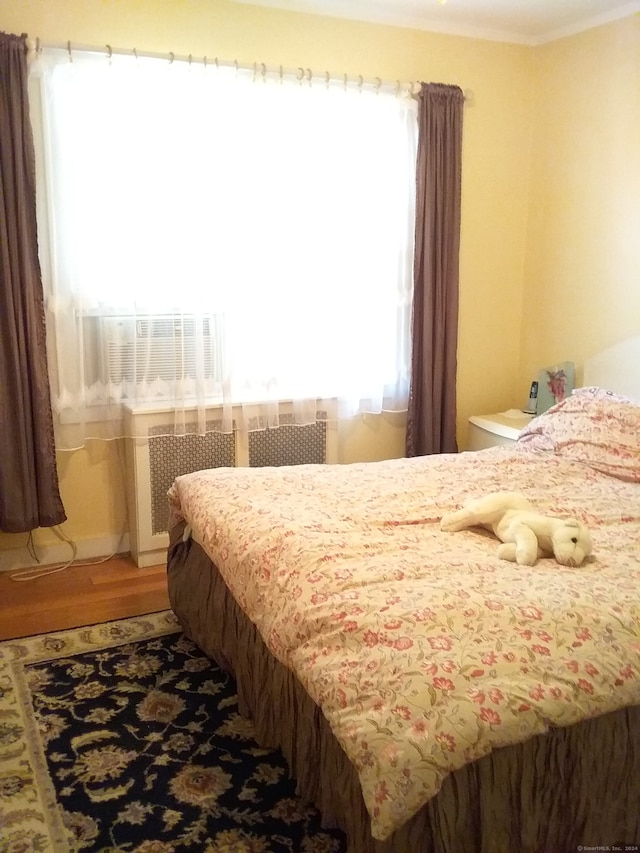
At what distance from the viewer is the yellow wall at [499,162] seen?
3.37m

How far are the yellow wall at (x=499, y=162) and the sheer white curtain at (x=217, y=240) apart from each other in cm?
16

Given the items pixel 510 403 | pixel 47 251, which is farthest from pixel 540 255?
pixel 47 251

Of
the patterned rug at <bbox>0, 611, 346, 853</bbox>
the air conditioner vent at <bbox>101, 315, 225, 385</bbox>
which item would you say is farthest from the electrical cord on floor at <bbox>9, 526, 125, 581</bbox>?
the air conditioner vent at <bbox>101, 315, 225, 385</bbox>

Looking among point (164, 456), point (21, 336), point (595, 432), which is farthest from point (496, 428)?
point (21, 336)

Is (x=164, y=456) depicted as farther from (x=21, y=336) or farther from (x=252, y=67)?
(x=252, y=67)

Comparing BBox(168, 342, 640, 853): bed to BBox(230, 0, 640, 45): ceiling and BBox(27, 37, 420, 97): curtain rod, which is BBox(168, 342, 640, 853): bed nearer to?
BBox(27, 37, 420, 97): curtain rod

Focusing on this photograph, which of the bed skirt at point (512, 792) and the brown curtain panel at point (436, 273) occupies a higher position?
the brown curtain panel at point (436, 273)

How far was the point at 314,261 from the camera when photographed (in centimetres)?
372

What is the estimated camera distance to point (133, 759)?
2.15 metres

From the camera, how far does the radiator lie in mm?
3480

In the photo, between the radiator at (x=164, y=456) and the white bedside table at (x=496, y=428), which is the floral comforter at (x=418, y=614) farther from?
the white bedside table at (x=496, y=428)

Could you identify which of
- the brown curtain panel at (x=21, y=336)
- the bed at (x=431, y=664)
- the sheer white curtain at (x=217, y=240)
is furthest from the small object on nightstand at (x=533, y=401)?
the brown curtain panel at (x=21, y=336)

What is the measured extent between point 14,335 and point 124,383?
0.53 metres

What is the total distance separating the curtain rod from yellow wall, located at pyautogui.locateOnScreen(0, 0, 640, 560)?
63mm
